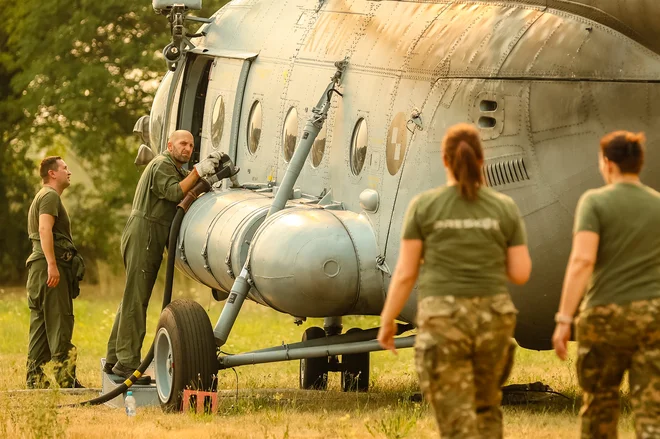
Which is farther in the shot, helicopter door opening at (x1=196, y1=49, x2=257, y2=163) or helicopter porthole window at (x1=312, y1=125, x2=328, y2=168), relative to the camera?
helicopter door opening at (x1=196, y1=49, x2=257, y2=163)

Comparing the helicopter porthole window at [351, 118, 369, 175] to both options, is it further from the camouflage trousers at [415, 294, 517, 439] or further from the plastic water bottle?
the camouflage trousers at [415, 294, 517, 439]

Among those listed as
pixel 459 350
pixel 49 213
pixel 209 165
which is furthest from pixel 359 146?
pixel 459 350

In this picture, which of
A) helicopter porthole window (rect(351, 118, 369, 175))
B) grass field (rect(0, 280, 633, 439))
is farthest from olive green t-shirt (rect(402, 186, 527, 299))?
helicopter porthole window (rect(351, 118, 369, 175))

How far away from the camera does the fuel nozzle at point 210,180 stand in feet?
41.4

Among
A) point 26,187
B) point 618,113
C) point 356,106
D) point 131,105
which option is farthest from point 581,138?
point 26,187

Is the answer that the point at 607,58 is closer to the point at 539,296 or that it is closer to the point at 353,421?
the point at 539,296

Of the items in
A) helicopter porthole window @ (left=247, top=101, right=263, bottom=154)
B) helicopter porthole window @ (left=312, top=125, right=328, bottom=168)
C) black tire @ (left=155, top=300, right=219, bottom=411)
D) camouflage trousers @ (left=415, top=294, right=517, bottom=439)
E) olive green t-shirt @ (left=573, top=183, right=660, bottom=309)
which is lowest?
black tire @ (left=155, top=300, right=219, bottom=411)

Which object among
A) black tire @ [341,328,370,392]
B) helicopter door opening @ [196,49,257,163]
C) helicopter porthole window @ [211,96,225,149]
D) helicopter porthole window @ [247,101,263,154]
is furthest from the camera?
helicopter porthole window @ [211,96,225,149]

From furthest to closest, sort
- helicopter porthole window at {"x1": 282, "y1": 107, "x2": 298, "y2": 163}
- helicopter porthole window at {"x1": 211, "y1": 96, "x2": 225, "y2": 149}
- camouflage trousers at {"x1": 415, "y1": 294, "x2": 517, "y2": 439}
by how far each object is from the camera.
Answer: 1. helicopter porthole window at {"x1": 211, "y1": 96, "x2": 225, "y2": 149}
2. helicopter porthole window at {"x1": 282, "y1": 107, "x2": 298, "y2": 163}
3. camouflage trousers at {"x1": 415, "y1": 294, "x2": 517, "y2": 439}

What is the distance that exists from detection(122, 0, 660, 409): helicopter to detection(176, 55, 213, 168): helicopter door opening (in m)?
0.86

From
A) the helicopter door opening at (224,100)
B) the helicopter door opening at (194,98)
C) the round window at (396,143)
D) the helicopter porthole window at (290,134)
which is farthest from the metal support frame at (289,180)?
the helicopter door opening at (194,98)

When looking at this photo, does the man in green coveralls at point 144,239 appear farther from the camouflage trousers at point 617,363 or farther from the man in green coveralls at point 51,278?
the camouflage trousers at point 617,363

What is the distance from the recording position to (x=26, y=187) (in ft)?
107

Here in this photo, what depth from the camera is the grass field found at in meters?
9.81
